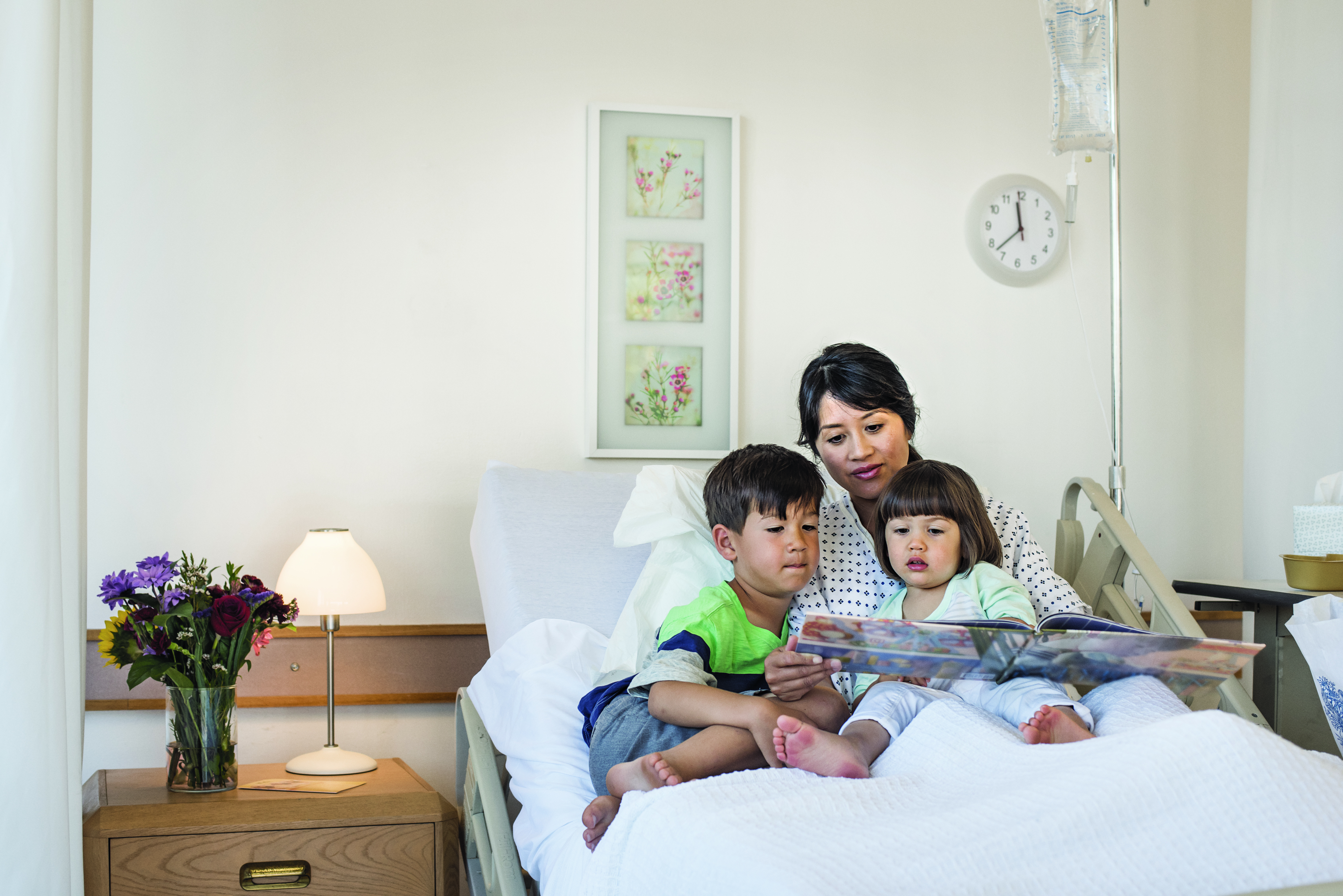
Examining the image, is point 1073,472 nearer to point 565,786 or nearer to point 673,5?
point 673,5

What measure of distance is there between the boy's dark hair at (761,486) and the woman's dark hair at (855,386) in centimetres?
17

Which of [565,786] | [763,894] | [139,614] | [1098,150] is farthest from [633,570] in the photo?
[1098,150]

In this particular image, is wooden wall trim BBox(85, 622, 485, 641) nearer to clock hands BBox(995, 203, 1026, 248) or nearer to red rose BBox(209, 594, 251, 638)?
red rose BBox(209, 594, 251, 638)

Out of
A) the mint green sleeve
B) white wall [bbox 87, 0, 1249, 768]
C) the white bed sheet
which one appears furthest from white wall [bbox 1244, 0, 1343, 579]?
the white bed sheet

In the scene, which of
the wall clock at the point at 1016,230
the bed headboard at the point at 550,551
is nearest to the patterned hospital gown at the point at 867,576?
the bed headboard at the point at 550,551

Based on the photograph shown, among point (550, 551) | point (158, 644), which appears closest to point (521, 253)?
point (550, 551)

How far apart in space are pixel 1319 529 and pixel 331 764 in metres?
1.97

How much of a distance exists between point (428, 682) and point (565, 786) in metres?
0.90

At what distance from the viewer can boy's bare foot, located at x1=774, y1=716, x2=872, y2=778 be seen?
1214 millimetres

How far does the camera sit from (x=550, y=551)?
1943mm

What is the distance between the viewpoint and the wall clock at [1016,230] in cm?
258

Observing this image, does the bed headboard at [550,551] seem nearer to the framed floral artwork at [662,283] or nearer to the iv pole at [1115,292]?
the framed floral artwork at [662,283]

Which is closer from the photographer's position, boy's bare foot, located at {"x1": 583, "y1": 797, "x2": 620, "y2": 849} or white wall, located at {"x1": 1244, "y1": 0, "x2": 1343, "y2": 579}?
boy's bare foot, located at {"x1": 583, "y1": 797, "x2": 620, "y2": 849}

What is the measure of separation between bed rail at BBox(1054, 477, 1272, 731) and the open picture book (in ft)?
0.76
